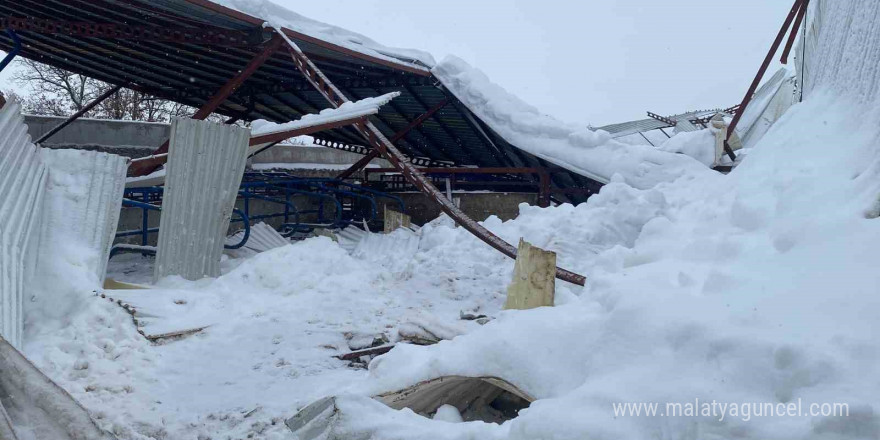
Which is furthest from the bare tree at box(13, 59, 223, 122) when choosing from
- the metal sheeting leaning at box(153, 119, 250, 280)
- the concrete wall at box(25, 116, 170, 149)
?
the metal sheeting leaning at box(153, 119, 250, 280)

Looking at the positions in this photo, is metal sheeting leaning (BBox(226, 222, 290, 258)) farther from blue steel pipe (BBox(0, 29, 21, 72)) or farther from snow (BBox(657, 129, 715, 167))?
snow (BBox(657, 129, 715, 167))

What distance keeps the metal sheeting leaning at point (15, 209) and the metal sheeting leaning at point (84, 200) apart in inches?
5.6

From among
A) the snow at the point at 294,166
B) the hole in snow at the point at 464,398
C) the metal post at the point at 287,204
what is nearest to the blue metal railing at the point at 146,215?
the metal post at the point at 287,204

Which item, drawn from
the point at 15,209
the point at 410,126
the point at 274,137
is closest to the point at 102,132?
the point at 410,126

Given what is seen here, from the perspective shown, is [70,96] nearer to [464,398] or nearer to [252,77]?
[252,77]

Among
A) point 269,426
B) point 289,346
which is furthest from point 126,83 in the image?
point 269,426

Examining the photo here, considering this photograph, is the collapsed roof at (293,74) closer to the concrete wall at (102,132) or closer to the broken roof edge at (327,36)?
the broken roof edge at (327,36)

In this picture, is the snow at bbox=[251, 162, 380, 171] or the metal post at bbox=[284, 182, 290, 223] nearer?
the metal post at bbox=[284, 182, 290, 223]

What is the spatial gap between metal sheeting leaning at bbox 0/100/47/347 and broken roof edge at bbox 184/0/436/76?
8.68 ft

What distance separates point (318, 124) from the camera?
6984 mm

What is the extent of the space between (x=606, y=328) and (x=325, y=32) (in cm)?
767

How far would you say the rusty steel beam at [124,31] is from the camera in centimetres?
739

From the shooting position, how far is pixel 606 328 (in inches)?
103

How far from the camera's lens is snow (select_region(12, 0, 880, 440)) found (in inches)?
81.1
